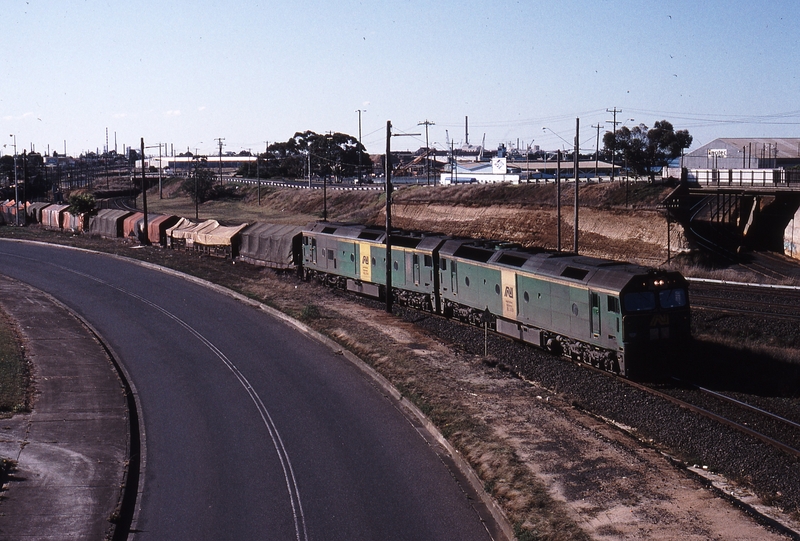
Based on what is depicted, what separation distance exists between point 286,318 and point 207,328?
3841 mm

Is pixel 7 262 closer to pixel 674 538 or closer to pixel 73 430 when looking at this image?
pixel 73 430

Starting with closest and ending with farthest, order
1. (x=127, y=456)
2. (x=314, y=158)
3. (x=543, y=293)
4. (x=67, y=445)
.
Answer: (x=127, y=456), (x=67, y=445), (x=543, y=293), (x=314, y=158)

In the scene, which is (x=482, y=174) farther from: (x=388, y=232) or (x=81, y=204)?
(x=388, y=232)

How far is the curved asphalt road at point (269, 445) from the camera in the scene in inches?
631

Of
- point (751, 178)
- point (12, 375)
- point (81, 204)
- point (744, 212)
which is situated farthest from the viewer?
point (81, 204)

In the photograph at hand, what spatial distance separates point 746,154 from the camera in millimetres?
87438

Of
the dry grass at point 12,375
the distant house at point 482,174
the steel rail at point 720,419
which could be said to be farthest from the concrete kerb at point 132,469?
the distant house at point 482,174

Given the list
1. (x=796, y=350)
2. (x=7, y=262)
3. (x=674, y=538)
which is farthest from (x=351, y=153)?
(x=674, y=538)

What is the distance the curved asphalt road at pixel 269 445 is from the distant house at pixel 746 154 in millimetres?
65374

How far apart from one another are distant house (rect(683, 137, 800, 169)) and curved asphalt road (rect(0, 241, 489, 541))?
65374 mm

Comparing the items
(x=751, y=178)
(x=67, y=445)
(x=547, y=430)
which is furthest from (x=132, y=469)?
(x=751, y=178)

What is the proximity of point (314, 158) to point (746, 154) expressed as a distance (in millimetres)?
85971

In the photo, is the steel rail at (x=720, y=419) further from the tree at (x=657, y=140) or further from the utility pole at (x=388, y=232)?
the tree at (x=657, y=140)

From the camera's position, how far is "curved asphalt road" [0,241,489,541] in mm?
16016
